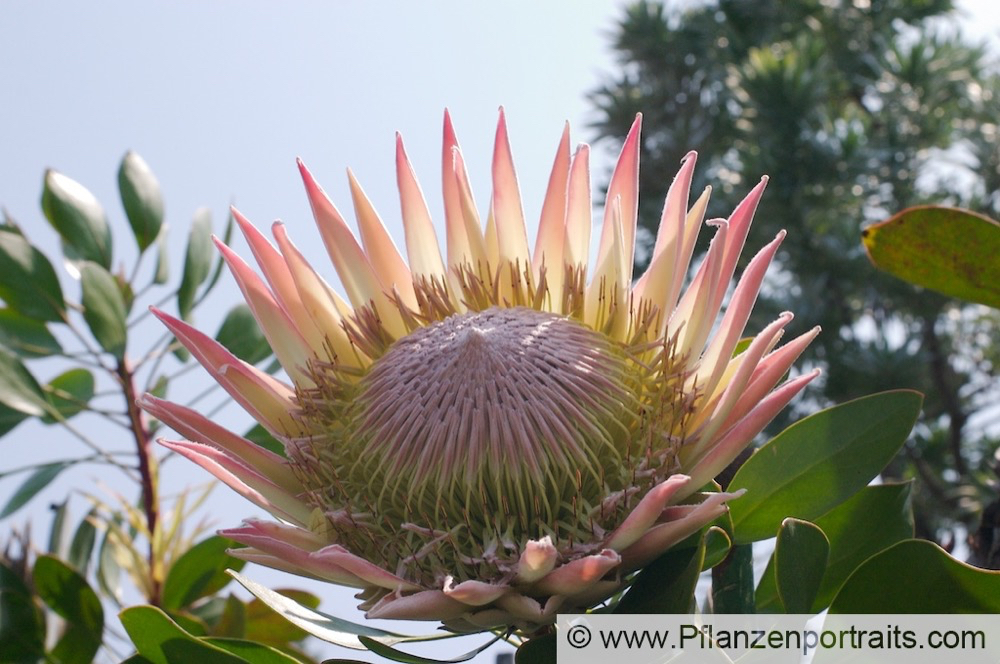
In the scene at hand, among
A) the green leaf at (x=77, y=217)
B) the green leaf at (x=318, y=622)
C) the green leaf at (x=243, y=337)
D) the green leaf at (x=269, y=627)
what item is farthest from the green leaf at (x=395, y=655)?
the green leaf at (x=77, y=217)

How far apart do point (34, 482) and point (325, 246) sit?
1.03 m

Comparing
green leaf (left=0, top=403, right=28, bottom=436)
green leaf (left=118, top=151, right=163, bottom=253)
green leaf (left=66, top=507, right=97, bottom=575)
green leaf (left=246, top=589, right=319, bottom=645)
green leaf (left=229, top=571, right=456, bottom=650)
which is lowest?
green leaf (left=229, top=571, right=456, bottom=650)

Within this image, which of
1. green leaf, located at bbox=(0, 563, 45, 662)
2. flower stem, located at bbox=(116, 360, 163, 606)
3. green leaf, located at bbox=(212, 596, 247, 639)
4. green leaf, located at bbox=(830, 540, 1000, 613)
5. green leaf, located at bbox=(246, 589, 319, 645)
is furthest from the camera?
flower stem, located at bbox=(116, 360, 163, 606)

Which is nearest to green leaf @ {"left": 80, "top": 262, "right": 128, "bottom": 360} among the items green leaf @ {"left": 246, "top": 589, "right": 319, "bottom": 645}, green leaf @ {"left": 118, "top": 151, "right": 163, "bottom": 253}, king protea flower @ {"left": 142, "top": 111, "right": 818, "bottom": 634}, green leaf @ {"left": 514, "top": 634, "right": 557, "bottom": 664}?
green leaf @ {"left": 118, "top": 151, "right": 163, "bottom": 253}

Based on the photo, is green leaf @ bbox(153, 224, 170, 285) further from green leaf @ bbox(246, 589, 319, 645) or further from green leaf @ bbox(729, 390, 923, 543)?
green leaf @ bbox(729, 390, 923, 543)

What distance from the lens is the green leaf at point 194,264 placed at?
1907 mm

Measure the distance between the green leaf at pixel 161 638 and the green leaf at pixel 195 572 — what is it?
0.78 metres

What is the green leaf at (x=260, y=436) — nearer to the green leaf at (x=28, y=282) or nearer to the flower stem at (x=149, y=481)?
the flower stem at (x=149, y=481)

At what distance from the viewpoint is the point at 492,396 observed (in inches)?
41.0

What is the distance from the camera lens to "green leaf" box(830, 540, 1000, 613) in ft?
2.48

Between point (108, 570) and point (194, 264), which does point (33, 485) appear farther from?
point (194, 264)

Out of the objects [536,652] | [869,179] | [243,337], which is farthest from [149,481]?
[869,179]

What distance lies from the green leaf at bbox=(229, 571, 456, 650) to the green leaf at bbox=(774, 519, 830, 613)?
37cm

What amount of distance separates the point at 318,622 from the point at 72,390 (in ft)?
3.92
